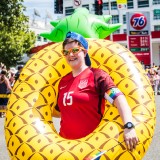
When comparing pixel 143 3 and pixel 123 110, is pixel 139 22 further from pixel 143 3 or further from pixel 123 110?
pixel 143 3

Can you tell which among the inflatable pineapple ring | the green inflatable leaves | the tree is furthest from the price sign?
the inflatable pineapple ring

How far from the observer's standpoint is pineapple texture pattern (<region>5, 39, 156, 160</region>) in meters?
3.77

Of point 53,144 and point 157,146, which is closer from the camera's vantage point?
point 53,144

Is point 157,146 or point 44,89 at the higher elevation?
point 44,89

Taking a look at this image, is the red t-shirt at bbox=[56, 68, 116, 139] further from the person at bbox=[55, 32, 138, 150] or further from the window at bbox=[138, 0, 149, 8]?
the window at bbox=[138, 0, 149, 8]

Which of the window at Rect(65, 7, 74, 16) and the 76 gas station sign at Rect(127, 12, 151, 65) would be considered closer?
the 76 gas station sign at Rect(127, 12, 151, 65)

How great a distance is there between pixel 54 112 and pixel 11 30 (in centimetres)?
2544

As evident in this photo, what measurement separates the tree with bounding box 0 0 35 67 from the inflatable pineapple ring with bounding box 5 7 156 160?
24442 millimetres

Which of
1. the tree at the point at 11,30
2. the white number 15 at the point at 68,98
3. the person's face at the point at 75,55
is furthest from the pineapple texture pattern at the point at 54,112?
the tree at the point at 11,30

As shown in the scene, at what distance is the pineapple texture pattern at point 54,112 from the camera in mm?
3766

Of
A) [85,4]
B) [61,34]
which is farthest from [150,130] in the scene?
[85,4]

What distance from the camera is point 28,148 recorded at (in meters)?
3.90

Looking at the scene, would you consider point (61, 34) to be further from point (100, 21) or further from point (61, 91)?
point (61, 91)

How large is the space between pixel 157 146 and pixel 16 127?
360 cm
